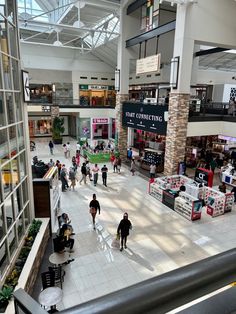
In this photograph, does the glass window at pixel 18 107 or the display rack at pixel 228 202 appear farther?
the display rack at pixel 228 202

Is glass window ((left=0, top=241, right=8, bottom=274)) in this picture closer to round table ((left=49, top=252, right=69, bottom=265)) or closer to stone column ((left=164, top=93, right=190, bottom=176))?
round table ((left=49, top=252, right=69, bottom=265))

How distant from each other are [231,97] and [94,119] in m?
14.3

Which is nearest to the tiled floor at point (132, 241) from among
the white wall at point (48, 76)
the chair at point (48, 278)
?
the chair at point (48, 278)

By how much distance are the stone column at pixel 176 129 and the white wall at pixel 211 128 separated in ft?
2.29

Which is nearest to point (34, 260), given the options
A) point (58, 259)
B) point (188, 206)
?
point (58, 259)

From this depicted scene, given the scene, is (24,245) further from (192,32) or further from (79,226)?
(192,32)

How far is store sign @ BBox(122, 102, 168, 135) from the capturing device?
14.0m

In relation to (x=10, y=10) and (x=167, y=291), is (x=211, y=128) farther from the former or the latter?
(x=167, y=291)

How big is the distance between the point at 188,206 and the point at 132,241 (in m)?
3.01

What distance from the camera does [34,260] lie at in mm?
6102

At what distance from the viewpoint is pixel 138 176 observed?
15.5 metres

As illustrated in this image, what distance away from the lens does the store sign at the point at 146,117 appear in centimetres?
1402

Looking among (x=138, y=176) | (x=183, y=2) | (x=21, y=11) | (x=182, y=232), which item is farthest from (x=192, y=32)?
(x=21, y=11)

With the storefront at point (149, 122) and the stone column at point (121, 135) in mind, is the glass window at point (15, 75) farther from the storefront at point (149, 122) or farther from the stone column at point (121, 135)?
the stone column at point (121, 135)
